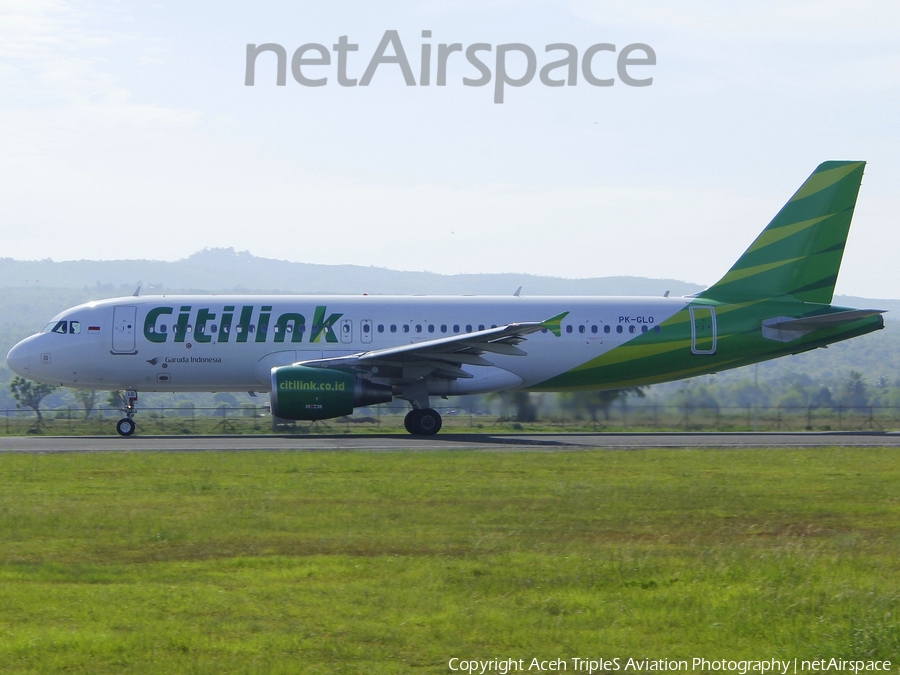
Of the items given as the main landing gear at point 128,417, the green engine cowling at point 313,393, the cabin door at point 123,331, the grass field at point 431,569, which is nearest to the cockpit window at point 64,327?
the cabin door at point 123,331

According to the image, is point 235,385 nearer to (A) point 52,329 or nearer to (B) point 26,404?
(A) point 52,329

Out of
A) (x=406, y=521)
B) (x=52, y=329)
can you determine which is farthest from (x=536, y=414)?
(x=406, y=521)

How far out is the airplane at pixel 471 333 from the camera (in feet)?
93.5

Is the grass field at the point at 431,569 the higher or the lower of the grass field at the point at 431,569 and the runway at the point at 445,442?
the lower

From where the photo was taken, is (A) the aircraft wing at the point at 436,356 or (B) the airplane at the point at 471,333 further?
(B) the airplane at the point at 471,333

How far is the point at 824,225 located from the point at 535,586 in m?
25.0

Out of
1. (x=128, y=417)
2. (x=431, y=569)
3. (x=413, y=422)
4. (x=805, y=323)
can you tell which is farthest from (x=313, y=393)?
(x=431, y=569)

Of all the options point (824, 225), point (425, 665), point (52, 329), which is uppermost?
point (824, 225)

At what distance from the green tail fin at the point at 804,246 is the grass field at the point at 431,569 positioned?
46.9 ft

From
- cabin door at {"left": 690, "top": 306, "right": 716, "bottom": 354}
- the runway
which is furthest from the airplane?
the runway

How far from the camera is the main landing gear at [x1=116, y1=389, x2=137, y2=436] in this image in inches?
1125

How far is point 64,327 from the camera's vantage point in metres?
29.1

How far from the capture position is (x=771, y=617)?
809cm

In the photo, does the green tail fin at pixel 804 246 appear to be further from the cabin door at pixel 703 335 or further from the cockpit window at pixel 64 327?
the cockpit window at pixel 64 327
